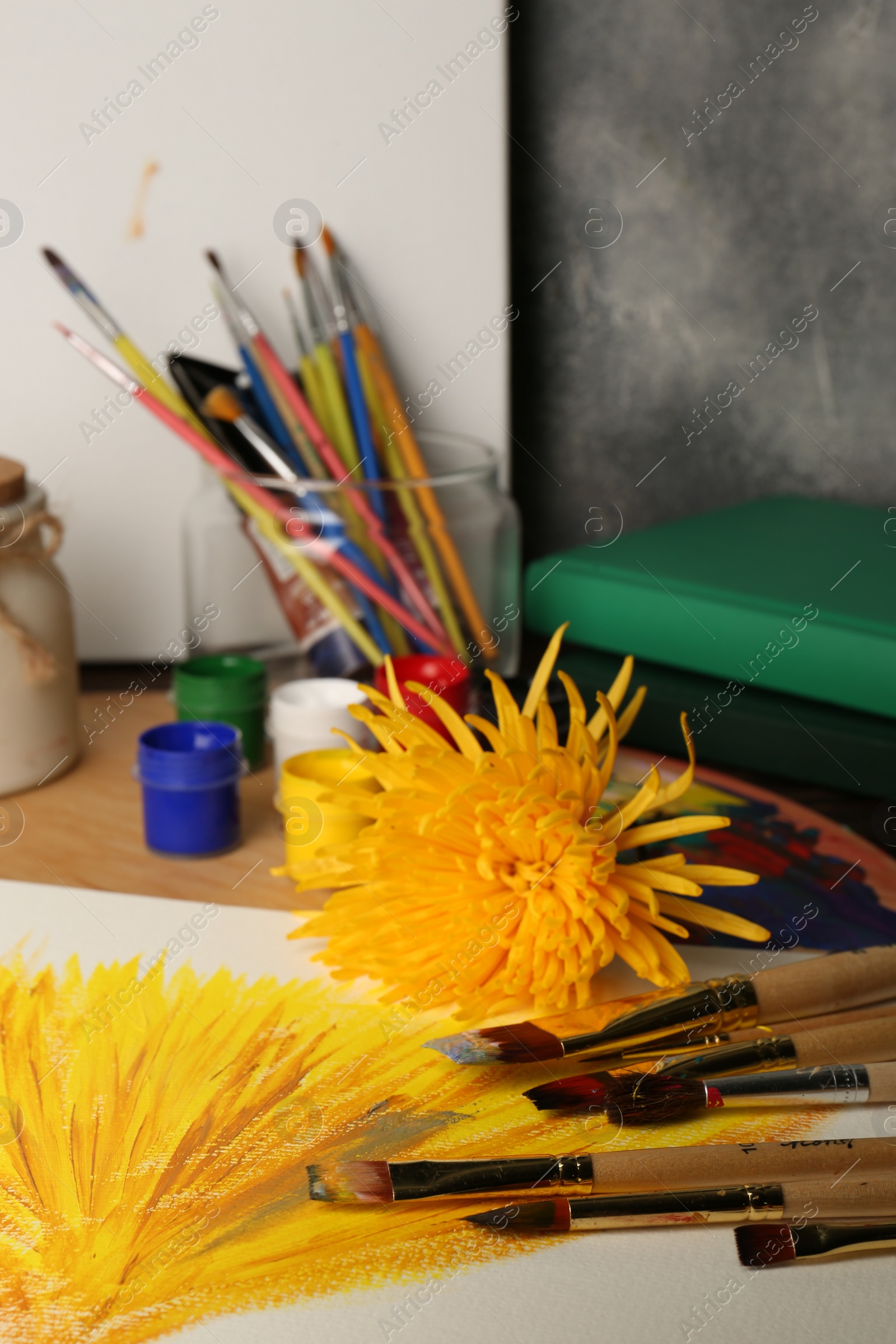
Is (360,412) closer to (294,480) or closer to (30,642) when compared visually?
(294,480)

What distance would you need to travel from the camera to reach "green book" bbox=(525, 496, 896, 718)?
2.43 ft

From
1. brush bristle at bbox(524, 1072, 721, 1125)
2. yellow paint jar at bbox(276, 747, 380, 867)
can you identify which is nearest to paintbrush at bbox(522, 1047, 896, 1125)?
brush bristle at bbox(524, 1072, 721, 1125)

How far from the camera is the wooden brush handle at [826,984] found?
0.50 m

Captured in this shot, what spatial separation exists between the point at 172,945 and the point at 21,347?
1.59 ft

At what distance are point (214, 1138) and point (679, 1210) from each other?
0.16 meters

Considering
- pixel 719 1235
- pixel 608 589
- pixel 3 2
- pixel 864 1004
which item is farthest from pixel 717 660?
pixel 3 2

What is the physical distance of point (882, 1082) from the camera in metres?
0.46

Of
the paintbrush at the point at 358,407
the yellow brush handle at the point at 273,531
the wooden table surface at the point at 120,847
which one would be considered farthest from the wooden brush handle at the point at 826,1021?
the paintbrush at the point at 358,407

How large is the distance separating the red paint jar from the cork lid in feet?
0.72

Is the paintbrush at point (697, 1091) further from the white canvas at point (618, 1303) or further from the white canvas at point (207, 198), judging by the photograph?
the white canvas at point (207, 198)

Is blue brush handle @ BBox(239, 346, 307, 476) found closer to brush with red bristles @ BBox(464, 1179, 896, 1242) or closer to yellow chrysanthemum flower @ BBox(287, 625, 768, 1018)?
yellow chrysanthemum flower @ BBox(287, 625, 768, 1018)

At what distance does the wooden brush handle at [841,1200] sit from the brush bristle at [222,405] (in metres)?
0.57

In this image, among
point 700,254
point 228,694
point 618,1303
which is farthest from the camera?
point 700,254

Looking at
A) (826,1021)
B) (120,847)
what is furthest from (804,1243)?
(120,847)
